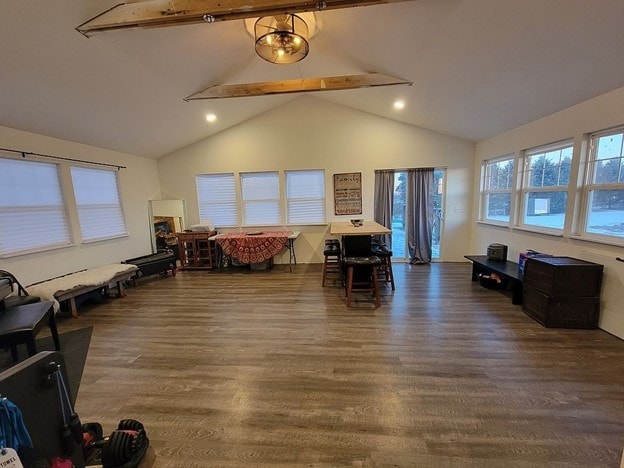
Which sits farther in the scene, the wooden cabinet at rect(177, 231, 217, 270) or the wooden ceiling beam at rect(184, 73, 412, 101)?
the wooden cabinet at rect(177, 231, 217, 270)

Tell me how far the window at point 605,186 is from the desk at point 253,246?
438 cm

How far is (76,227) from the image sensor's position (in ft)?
13.9

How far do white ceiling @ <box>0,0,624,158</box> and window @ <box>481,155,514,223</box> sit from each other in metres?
0.67

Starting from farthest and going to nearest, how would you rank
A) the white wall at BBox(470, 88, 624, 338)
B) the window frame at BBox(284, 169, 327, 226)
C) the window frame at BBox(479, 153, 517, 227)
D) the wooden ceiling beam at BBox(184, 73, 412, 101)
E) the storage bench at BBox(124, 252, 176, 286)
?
the window frame at BBox(284, 169, 327, 226)
the storage bench at BBox(124, 252, 176, 286)
the window frame at BBox(479, 153, 517, 227)
the wooden ceiling beam at BBox(184, 73, 412, 101)
the white wall at BBox(470, 88, 624, 338)

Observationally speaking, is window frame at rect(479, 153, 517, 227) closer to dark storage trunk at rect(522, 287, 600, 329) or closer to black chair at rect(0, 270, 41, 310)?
dark storage trunk at rect(522, 287, 600, 329)

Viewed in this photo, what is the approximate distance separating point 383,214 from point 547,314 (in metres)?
3.27

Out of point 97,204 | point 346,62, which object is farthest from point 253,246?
point 346,62

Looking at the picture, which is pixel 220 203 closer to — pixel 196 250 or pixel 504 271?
pixel 196 250

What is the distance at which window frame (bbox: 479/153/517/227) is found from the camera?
430 centimetres

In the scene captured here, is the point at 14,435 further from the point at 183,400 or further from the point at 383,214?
the point at 383,214

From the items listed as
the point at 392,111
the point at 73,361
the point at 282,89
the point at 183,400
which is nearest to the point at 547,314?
the point at 183,400

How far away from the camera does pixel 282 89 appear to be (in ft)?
13.4

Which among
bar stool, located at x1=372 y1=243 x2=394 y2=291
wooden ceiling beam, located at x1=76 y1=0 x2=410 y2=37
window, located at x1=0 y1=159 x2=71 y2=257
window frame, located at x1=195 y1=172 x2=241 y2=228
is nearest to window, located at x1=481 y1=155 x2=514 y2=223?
bar stool, located at x1=372 y1=243 x2=394 y2=291

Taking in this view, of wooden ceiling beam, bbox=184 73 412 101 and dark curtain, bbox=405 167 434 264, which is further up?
wooden ceiling beam, bbox=184 73 412 101
